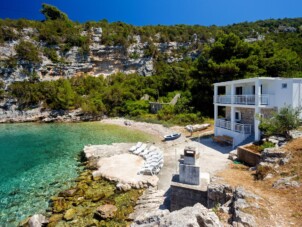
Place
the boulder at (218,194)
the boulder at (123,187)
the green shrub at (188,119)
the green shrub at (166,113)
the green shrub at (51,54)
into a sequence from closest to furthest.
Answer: the boulder at (218,194) → the boulder at (123,187) → the green shrub at (188,119) → the green shrub at (166,113) → the green shrub at (51,54)

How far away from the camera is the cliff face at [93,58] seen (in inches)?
1644

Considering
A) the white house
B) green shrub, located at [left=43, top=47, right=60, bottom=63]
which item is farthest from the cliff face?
the white house

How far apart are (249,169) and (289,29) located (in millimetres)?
62301

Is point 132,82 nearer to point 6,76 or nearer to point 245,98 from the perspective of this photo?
point 6,76

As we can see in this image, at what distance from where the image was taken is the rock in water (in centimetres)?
739

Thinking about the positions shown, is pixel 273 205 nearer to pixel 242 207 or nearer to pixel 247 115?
pixel 242 207

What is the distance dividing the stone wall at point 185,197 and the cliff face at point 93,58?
148 feet

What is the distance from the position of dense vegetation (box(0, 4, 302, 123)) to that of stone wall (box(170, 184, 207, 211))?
18.7 m

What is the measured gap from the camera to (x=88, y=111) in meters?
37.0

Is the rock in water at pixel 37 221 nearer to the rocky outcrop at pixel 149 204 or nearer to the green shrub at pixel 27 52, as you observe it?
the rocky outcrop at pixel 149 204

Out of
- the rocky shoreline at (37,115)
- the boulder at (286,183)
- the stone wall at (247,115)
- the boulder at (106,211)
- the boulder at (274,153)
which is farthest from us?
the rocky shoreline at (37,115)

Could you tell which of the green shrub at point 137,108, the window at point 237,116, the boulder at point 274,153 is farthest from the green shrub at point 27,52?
the boulder at point 274,153

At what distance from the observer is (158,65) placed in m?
53.4

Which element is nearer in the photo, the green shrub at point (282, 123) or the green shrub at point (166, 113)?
the green shrub at point (282, 123)
